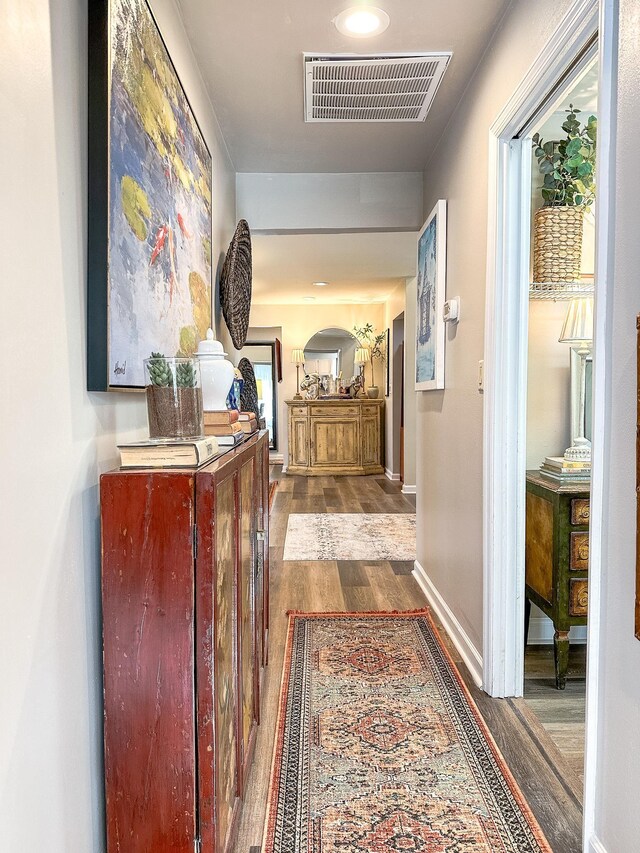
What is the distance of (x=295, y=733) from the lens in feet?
5.98

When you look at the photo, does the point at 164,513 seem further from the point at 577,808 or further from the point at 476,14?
the point at 476,14

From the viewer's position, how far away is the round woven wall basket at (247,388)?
2979mm

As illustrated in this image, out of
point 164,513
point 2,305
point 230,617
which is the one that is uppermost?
point 2,305

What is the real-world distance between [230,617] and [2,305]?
0.80 m

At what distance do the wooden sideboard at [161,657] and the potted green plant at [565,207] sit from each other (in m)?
1.78

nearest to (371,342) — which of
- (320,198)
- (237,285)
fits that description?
(320,198)

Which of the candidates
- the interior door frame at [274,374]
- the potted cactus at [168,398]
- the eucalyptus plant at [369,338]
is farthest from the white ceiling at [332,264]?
the potted cactus at [168,398]

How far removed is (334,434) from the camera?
25.2 feet

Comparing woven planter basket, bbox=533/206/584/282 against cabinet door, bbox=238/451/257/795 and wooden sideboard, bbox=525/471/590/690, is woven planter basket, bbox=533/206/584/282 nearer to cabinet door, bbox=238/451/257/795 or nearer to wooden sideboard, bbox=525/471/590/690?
wooden sideboard, bbox=525/471/590/690

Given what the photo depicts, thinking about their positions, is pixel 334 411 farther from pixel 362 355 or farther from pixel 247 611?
pixel 247 611

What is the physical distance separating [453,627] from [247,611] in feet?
4.32

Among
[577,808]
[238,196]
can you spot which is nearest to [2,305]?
[577,808]

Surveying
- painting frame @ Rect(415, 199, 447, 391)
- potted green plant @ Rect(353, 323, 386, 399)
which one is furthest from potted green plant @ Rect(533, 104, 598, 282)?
potted green plant @ Rect(353, 323, 386, 399)

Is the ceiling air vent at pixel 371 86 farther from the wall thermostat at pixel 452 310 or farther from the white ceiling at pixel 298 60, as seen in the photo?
the wall thermostat at pixel 452 310
